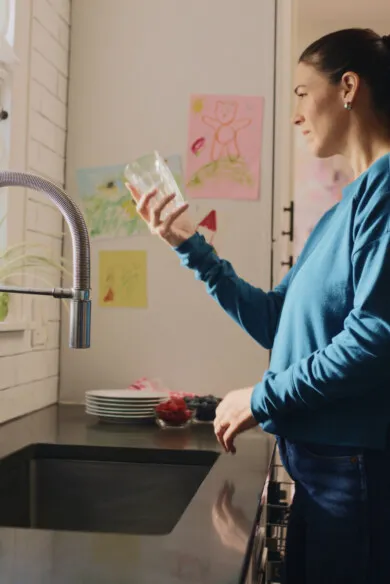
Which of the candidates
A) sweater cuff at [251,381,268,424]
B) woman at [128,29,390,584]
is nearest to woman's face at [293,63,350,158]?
woman at [128,29,390,584]

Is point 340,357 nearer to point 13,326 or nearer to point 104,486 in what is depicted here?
point 104,486

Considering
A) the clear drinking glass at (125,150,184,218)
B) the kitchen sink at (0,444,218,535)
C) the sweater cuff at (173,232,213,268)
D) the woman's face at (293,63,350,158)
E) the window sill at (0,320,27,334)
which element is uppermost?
the woman's face at (293,63,350,158)

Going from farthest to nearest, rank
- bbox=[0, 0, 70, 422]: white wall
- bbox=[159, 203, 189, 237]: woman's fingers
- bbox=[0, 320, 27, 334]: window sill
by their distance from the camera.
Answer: bbox=[0, 0, 70, 422]: white wall, bbox=[0, 320, 27, 334]: window sill, bbox=[159, 203, 189, 237]: woman's fingers

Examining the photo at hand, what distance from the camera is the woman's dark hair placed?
126 centimetres

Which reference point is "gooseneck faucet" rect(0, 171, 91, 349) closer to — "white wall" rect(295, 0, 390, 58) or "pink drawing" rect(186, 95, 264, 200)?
"pink drawing" rect(186, 95, 264, 200)

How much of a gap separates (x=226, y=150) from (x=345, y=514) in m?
1.38

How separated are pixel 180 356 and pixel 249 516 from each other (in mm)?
1225

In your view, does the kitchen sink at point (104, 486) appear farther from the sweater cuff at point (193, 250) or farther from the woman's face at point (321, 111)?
the woman's face at point (321, 111)

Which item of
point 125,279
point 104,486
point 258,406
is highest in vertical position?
point 125,279

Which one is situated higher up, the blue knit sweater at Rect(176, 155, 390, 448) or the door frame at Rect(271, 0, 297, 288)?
the door frame at Rect(271, 0, 297, 288)

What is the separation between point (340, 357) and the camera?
3.52ft

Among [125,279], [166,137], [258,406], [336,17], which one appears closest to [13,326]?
[125,279]

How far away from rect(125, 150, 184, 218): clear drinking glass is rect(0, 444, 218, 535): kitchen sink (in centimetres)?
52

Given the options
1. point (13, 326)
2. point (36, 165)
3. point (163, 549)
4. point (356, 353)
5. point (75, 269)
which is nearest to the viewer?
point (163, 549)
